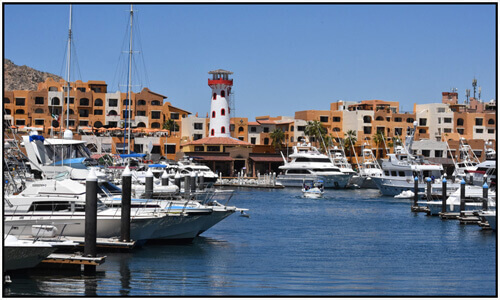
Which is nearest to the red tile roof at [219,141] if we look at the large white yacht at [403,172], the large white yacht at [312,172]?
the large white yacht at [312,172]

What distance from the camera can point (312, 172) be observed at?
3718 inches

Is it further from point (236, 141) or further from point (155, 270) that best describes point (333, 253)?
point (236, 141)

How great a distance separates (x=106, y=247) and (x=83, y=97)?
87.7 m

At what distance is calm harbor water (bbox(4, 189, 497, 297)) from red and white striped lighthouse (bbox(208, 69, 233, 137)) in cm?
6354

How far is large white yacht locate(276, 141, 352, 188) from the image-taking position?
94.1 metres

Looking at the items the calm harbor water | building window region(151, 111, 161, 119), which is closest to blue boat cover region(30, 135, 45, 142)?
the calm harbor water

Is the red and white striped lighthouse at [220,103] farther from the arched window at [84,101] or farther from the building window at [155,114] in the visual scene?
the arched window at [84,101]

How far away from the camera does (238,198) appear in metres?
71.7

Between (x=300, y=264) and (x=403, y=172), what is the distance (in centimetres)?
4908

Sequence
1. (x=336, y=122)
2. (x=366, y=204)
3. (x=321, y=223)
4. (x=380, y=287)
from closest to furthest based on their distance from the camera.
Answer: (x=380, y=287)
(x=321, y=223)
(x=366, y=204)
(x=336, y=122)

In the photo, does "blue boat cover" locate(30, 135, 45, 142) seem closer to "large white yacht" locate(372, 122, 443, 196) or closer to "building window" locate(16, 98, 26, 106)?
"large white yacht" locate(372, 122, 443, 196)

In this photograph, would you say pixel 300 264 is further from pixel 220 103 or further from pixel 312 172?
pixel 220 103

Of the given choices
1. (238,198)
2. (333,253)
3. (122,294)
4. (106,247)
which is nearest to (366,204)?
(238,198)

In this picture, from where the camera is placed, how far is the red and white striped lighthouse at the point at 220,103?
110 meters
